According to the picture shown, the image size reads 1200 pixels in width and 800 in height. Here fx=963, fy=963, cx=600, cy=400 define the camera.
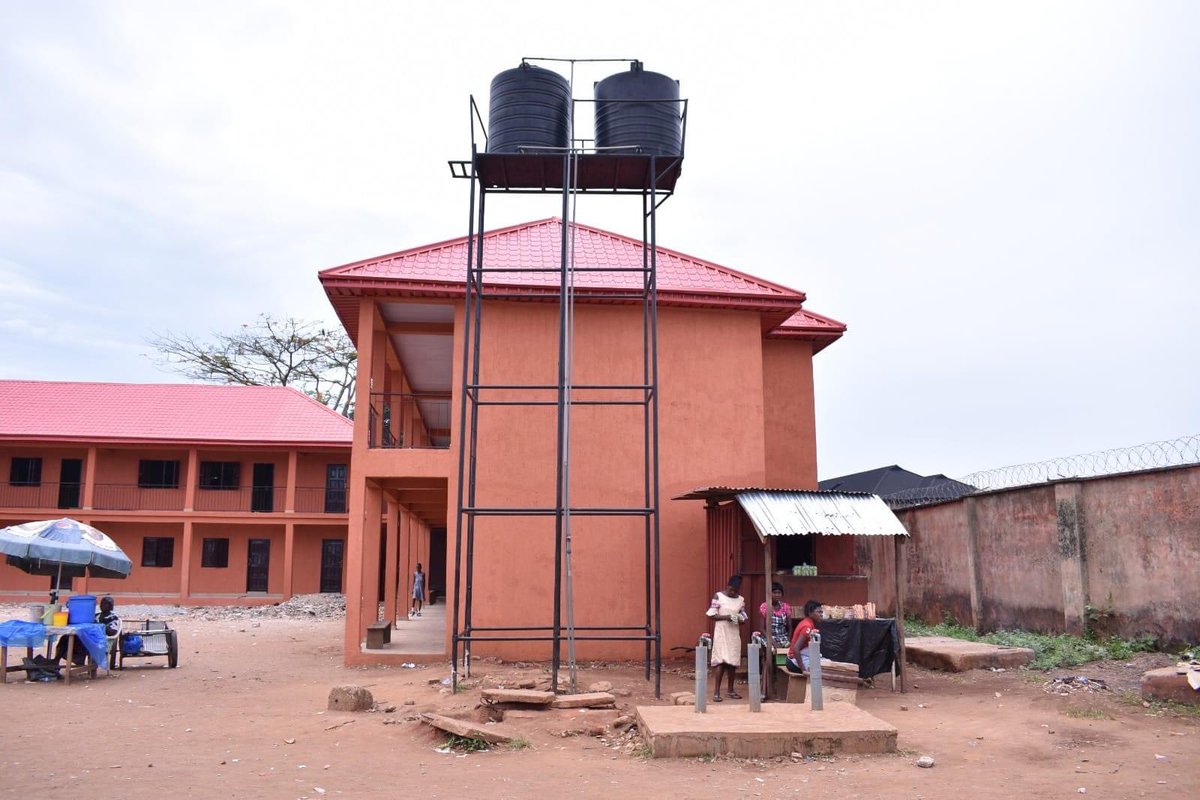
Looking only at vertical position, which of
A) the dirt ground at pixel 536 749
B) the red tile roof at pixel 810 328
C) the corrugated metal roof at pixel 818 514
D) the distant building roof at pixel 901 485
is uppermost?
the red tile roof at pixel 810 328

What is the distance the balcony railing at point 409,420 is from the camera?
1692cm

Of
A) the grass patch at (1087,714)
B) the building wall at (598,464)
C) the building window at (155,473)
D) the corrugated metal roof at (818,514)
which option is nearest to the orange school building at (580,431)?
the building wall at (598,464)

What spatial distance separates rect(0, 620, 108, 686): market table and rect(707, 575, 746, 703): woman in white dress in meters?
8.94

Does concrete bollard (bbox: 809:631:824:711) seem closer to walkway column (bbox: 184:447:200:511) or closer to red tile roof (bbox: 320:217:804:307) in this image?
red tile roof (bbox: 320:217:804:307)

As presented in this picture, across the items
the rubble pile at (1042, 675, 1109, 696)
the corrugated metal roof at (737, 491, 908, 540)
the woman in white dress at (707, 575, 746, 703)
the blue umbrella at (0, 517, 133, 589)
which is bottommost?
the rubble pile at (1042, 675, 1109, 696)

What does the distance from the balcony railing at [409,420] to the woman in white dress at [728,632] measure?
6.29 m

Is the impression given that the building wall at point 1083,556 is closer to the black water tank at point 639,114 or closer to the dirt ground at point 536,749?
the dirt ground at point 536,749

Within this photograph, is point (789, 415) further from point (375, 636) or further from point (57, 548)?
point (57, 548)

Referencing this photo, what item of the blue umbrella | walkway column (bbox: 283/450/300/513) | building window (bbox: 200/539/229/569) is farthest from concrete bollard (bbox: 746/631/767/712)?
building window (bbox: 200/539/229/569)

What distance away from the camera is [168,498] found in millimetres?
32375

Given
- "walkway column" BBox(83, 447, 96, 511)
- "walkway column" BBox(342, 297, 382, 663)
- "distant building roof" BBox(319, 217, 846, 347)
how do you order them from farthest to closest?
"walkway column" BBox(83, 447, 96, 511), "distant building roof" BBox(319, 217, 846, 347), "walkway column" BBox(342, 297, 382, 663)

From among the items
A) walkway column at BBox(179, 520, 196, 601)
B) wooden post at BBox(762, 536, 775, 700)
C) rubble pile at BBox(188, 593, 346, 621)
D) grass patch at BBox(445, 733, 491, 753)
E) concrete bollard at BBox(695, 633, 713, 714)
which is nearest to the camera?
grass patch at BBox(445, 733, 491, 753)

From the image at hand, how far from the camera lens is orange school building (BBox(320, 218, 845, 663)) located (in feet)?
48.3

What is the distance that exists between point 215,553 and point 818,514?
25906 mm
